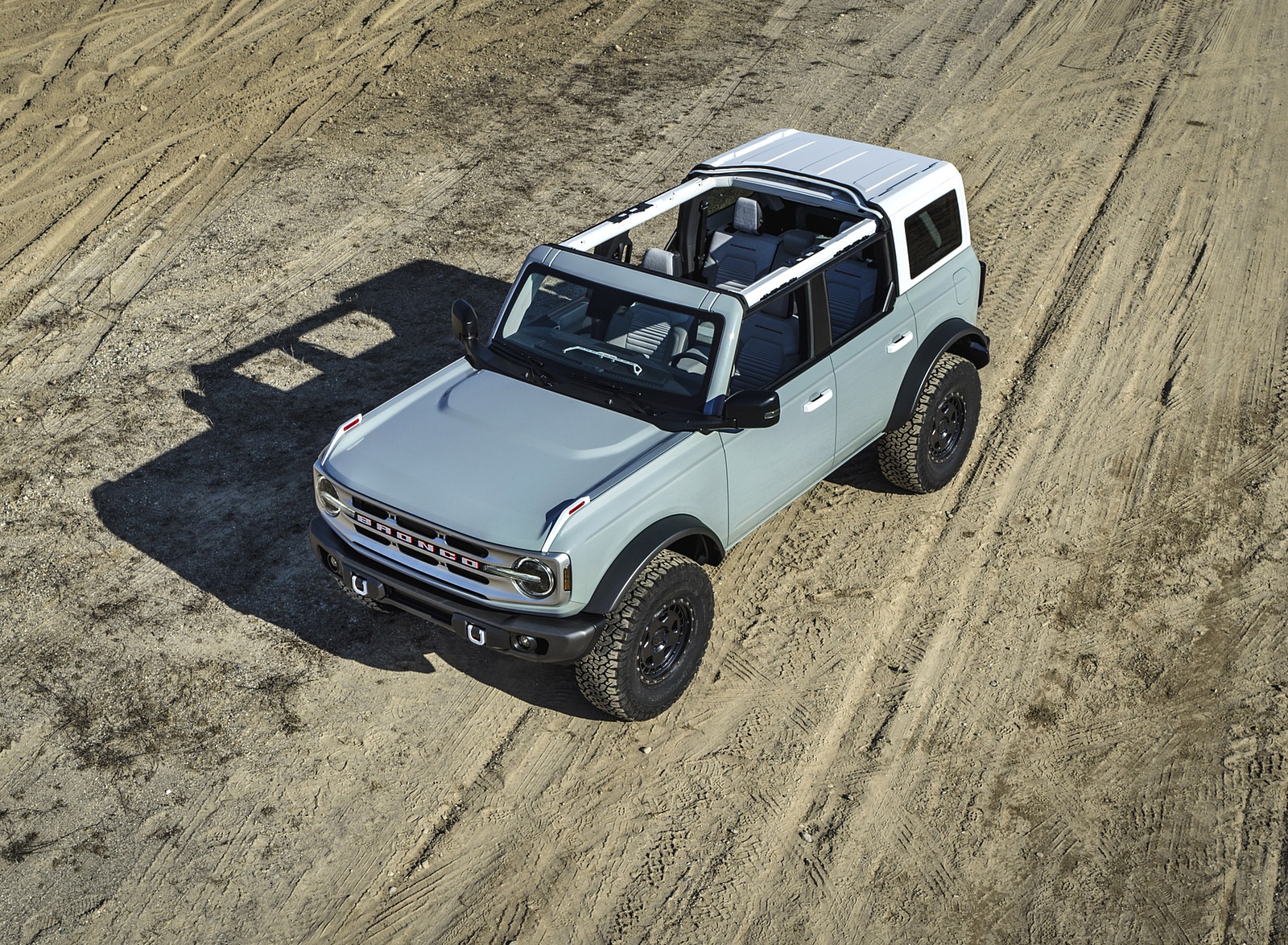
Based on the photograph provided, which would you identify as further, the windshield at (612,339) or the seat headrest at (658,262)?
the seat headrest at (658,262)

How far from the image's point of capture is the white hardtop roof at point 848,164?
7211mm

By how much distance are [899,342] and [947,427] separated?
0.99m

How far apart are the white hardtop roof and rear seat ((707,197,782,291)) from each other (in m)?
0.31

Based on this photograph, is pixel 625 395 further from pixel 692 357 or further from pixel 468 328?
pixel 468 328

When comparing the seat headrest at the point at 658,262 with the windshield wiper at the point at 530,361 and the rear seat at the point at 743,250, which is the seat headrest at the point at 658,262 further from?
the windshield wiper at the point at 530,361

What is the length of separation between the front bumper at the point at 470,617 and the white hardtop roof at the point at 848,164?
3.31 m

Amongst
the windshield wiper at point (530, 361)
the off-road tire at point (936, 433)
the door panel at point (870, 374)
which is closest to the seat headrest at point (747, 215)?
the door panel at point (870, 374)

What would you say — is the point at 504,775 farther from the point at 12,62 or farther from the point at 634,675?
the point at 12,62

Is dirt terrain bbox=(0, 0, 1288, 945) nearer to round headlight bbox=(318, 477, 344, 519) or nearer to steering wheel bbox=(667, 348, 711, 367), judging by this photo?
round headlight bbox=(318, 477, 344, 519)

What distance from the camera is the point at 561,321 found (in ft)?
21.5

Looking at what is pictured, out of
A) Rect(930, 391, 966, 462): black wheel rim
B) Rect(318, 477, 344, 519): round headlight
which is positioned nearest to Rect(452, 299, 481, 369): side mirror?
Rect(318, 477, 344, 519): round headlight

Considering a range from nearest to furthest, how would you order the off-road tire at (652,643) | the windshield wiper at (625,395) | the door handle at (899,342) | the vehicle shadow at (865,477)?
1. the off-road tire at (652,643)
2. the windshield wiper at (625,395)
3. the door handle at (899,342)
4. the vehicle shadow at (865,477)

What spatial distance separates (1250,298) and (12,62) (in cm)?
1348

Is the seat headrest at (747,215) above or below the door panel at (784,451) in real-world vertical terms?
above
